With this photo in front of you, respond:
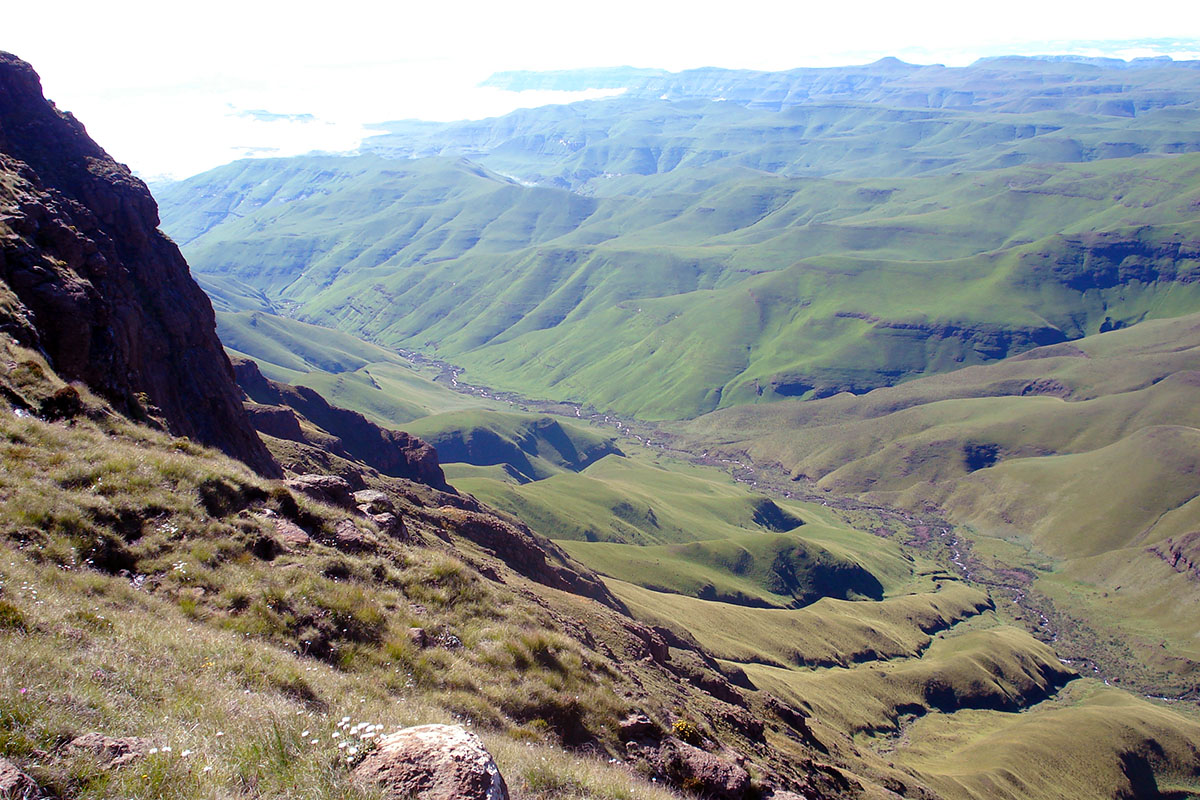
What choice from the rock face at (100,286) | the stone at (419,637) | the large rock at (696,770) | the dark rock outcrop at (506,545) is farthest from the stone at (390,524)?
the dark rock outcrop at (506,545)

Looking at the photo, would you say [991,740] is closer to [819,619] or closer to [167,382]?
[819,619]

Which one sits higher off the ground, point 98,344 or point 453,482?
point 98,344

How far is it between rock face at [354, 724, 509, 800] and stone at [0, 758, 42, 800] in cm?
385

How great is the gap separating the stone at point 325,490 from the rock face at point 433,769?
868 inches

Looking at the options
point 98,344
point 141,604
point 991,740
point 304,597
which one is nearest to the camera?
point 141,604

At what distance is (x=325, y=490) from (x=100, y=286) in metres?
19.4

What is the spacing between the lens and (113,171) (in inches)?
2137

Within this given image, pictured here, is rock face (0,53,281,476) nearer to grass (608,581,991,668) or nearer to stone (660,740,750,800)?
stone (660,740,750,800)

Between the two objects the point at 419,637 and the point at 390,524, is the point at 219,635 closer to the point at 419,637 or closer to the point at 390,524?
the point at 419,637

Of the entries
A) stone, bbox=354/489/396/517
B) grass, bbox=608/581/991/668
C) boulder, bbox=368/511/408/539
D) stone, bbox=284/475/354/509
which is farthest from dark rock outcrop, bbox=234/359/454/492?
stone, bbox=284/475/354/509

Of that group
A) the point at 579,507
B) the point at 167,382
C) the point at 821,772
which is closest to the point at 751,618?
the point at 579,507

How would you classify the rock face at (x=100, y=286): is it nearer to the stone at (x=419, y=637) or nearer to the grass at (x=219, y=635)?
the grass at (x=219, y=635)

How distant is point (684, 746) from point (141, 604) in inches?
628

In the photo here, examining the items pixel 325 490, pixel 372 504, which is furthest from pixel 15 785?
pixel 372 504
